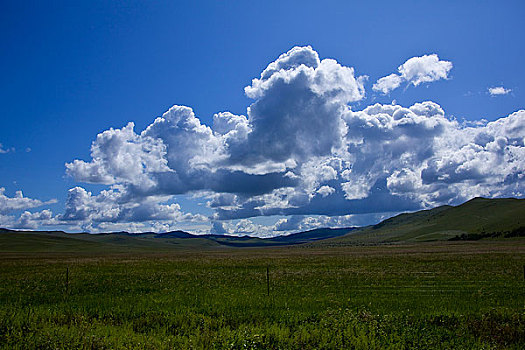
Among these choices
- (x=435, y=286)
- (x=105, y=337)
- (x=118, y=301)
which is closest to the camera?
(x=105, y=337)

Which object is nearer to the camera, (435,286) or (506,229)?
(435,286)

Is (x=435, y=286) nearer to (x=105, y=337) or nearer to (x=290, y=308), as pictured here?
(x=290, y=308)

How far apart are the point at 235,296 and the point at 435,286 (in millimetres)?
13293

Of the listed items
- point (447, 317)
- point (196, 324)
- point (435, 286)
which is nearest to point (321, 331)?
point (196, 324)

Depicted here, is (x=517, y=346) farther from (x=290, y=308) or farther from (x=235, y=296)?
(x=235, y=296)

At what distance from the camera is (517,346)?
478 inches

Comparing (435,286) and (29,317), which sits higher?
(29,317)

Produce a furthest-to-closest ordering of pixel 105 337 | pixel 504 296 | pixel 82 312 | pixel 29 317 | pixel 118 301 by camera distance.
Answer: pixel 504 296
pixel 118 301
pixel 82 312
pixel 29 317
pixel 105 337

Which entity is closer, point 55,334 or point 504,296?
point 55,334

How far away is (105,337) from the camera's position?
38.8ft

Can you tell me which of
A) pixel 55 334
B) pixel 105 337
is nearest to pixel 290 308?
pixel 105 337

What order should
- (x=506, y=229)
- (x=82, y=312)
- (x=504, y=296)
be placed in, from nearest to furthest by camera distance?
(x=82, y=312)
(x=504, y=296)
(x=506, y=229)

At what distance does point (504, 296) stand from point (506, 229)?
677 ft

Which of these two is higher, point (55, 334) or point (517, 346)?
point (55, 334)
